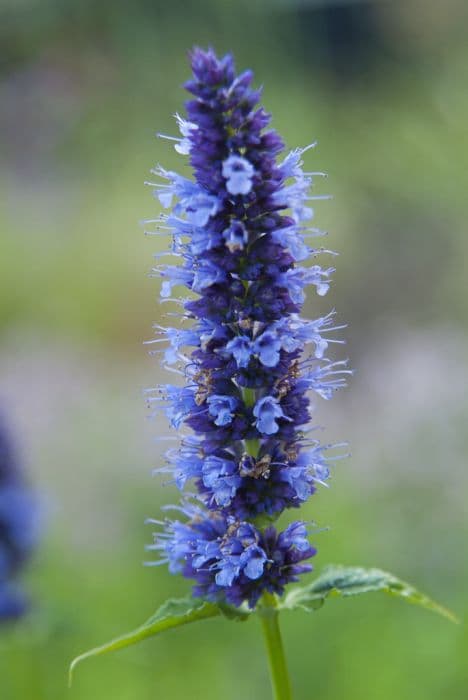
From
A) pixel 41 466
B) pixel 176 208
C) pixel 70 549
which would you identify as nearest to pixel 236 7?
pixel 41 466

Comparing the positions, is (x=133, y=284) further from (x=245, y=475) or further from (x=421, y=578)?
(x=245, y=475)

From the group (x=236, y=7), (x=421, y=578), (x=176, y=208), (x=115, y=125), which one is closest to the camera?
(x=176, y=208)

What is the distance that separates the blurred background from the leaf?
73.0 inches

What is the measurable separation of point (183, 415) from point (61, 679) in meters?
2.89

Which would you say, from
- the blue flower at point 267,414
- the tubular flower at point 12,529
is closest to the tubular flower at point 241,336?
the blue flower at point 267,414

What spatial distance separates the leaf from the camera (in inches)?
83.7

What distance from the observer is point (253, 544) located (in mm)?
2230

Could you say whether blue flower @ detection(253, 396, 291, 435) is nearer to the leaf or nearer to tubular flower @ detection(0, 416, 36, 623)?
the leaf

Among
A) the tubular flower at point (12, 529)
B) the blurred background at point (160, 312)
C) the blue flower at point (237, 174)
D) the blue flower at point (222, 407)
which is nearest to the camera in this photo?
the blue flower at point (237, 174)

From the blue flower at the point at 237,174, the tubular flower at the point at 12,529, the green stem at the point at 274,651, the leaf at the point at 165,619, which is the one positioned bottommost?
the green stem at the point at 274,651

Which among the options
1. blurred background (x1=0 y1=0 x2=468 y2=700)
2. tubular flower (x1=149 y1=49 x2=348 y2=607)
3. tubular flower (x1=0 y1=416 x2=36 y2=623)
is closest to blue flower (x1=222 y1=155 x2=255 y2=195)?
tubular flower (x1=149 y1=49 x2=348 y2=607)

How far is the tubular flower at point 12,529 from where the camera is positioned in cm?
401

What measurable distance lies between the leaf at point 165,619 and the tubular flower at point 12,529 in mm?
1842

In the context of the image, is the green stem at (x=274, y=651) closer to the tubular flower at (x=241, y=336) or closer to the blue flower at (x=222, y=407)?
the tubular flower at (x=241, y=336)
